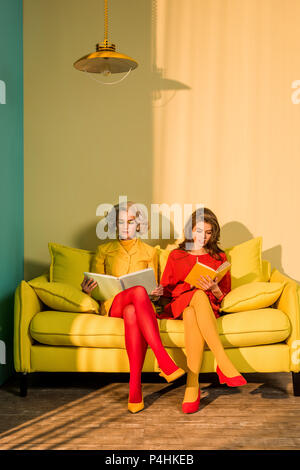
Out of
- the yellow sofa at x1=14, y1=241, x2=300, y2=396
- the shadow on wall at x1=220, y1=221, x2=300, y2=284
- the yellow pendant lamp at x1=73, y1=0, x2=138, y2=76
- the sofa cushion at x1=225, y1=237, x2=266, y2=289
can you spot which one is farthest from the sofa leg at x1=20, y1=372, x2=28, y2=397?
the yellow pendant lamp at x1=73, y1=0, x2=138, y2=76

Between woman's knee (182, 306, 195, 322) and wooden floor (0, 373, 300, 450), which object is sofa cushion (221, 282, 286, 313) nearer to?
woman's knee (182, 306, 195, 322)

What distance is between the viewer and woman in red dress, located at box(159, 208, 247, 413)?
2596 mm

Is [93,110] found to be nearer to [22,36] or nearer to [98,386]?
[22,36]

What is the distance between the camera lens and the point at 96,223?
3.68 metres

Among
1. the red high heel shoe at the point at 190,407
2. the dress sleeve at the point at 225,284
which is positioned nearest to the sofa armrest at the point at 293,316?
the dress sleeve at the point at 225,284

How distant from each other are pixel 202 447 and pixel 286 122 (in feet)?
8.04

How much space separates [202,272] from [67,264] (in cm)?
102

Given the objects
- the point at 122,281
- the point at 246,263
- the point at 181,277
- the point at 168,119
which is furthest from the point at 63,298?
the point at 168,119

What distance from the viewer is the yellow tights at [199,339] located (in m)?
2.59

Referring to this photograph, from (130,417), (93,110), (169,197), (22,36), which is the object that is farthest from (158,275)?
(22,36)

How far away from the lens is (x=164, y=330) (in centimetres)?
277

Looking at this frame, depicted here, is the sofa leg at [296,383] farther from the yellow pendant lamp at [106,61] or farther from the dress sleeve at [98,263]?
the yellow pendant lamp at [106,61]

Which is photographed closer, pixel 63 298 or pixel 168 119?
pixel 63 298

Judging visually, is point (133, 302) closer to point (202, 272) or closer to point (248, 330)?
point (202, 272)
